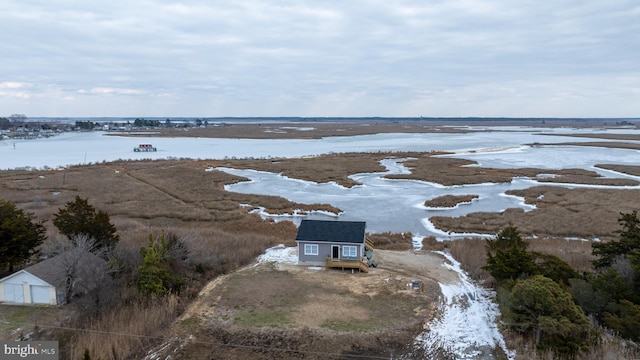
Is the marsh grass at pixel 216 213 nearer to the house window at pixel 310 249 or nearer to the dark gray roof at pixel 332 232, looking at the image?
the house window at pixel 310 249

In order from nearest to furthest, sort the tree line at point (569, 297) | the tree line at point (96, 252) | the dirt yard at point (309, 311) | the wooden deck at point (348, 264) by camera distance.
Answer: the tree line at point (569, 297), the dirt yard at point (309, 311), the tree line at point (96, 252), the wooden deck at point (348, 264)

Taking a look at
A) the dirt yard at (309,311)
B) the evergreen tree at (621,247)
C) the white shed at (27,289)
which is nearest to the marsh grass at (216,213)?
the dirt yard at (309,311)

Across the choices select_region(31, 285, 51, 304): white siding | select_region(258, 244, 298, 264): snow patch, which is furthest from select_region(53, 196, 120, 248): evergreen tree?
select_region(258, 244, 298, 264): snow patch

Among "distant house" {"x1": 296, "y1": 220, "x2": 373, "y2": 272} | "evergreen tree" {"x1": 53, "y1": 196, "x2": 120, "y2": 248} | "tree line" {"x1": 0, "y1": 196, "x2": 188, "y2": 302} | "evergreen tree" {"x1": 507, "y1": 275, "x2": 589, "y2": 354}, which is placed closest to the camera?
"evergreen tree" {"x1": 507, "y1": 275, "x2": 589, "y2": 354}

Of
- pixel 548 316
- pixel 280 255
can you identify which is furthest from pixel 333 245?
pixel 548 316

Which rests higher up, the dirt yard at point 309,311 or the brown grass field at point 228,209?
the brown grass field at point 228,209

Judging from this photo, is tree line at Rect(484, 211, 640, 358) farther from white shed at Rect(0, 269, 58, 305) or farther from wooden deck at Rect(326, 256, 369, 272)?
white shed at Rect(0, 269, 58, 305)

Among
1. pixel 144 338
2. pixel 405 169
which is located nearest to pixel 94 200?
pixel 144 338

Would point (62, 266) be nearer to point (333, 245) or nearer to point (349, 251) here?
point (333, 245)
